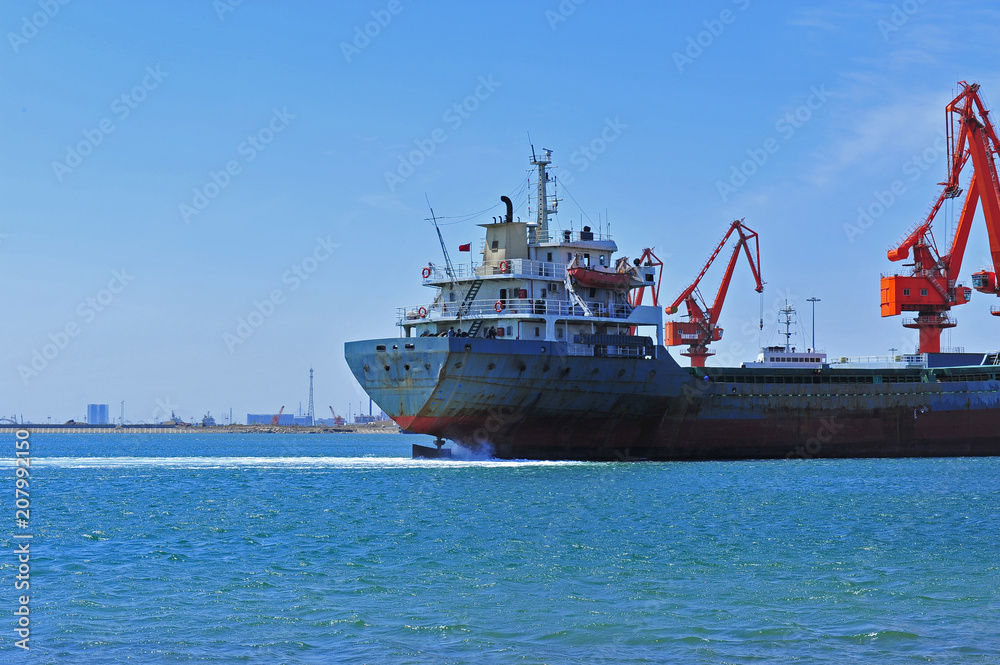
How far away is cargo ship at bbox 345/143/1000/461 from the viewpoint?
125 ft

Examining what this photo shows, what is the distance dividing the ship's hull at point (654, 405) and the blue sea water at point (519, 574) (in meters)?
4.87

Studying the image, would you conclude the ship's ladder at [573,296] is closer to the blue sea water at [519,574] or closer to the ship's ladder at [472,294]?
the ship's ladder at [472,294]

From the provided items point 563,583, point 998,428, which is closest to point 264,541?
point 563,583

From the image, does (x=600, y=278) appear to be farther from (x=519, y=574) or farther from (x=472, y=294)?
(x=519, y=574)

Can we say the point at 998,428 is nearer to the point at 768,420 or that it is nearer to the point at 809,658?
the point at 768,420

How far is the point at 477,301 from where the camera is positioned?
4153 cm

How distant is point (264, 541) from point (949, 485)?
21.6 m

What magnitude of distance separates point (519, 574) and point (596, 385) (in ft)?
70.4

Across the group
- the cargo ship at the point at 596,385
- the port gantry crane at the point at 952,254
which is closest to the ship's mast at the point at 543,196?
the cargo ship at the point at 596,385

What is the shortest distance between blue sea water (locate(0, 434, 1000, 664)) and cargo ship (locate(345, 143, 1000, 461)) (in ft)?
16.8

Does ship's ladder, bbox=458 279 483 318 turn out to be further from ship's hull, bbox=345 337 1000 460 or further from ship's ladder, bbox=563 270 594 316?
ship's hull, bbox=345 337 1000 460

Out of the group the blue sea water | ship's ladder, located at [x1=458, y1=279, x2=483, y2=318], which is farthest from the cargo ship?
the blue sea water

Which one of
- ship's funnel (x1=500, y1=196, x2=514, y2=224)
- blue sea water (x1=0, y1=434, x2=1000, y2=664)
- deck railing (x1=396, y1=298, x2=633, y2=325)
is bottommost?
blue sea water (x1=0, y1=434, x2=1000, y2=664)

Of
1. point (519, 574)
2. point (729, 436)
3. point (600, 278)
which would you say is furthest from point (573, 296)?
point (519, 574)
